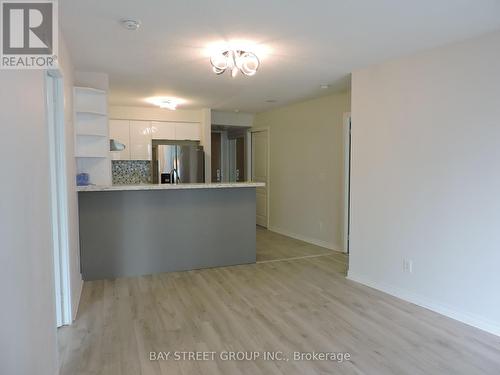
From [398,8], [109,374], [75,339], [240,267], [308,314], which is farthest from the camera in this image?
[240,267]

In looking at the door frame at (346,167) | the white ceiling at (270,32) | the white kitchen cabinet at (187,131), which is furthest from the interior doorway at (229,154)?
the white ceiling at (270,32)

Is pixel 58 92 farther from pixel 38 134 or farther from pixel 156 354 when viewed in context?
pixel 156 354

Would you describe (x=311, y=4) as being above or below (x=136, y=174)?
above

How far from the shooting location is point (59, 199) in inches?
112

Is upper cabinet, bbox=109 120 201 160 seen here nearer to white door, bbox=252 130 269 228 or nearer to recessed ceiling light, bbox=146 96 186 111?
recessed ceiling light, bbox=146 96 186 111

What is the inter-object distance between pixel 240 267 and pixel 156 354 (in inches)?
88.2

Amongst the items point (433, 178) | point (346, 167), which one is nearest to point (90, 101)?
point (346, 167)

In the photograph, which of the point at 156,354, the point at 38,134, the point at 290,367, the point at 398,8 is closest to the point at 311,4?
the point at 398,8

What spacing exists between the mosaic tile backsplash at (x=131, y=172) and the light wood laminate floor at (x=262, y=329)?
3013mm

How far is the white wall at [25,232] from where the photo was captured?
1324 mm

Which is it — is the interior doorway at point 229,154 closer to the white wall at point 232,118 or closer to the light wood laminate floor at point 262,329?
the white wall at point 232,118

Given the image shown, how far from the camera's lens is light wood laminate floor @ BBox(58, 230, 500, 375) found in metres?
2.33

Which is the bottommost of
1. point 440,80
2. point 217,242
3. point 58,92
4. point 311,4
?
point 217,242

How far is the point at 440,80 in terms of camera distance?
3.14 m
